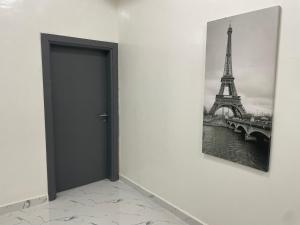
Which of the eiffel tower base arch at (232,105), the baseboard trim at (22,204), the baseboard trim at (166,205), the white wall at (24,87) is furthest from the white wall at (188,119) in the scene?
the baseboard trim at (22,204)

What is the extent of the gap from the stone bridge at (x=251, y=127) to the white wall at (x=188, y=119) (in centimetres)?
7

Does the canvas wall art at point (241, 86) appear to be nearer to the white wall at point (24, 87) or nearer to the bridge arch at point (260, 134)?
the bridge arch at point (260, 134)

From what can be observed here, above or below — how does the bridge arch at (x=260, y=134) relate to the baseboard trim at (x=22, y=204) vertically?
above

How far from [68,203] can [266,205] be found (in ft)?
7.30

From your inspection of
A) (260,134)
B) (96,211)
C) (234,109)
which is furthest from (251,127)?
(96,211)

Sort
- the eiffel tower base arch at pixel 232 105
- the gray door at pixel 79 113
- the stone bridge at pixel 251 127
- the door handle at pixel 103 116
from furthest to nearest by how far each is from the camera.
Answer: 1. the door handle at pixel 103 116
2. the gray door at pixel 79 113
3. the eiffel tower base arch at pixel 232 105
4. the stone bridge at pixel 251 127

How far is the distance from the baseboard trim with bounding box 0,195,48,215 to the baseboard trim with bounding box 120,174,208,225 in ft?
3.67

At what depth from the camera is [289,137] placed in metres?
1.66

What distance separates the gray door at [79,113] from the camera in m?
3.06

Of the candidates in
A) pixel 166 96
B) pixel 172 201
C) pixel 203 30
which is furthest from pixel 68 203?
pixel 203 30

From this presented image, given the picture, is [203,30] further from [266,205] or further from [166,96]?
[266,205]

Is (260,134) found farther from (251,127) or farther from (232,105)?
(232,105)

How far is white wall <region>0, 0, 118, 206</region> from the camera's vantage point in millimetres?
2547

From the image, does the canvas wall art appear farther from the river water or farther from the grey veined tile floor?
the grey veined tile floor
